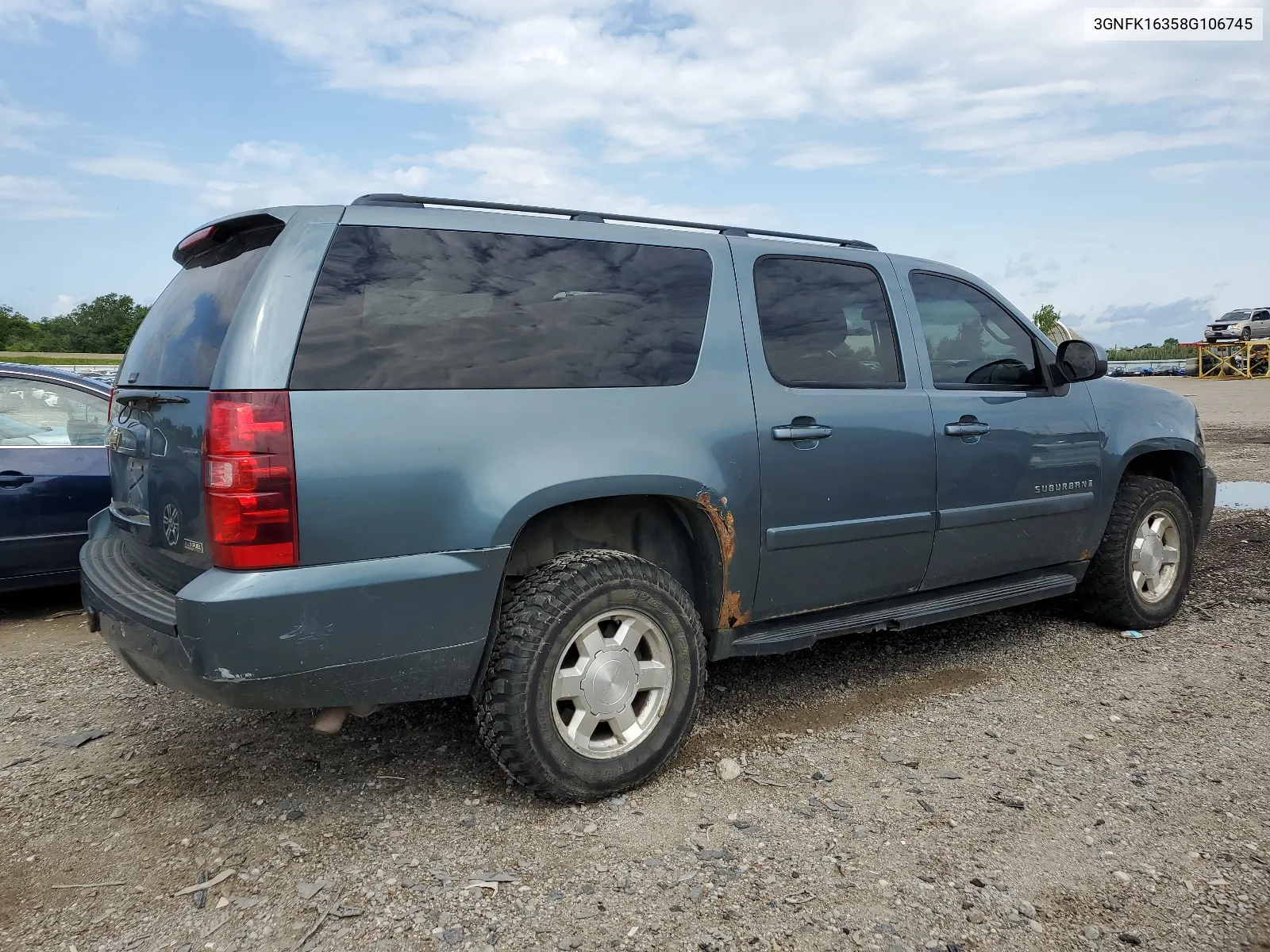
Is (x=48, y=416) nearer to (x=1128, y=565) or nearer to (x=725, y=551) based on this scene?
(x=725, y=551)

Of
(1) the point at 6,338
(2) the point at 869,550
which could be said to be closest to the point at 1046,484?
(2) the point at 869,550

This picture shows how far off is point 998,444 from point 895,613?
2.96 feet

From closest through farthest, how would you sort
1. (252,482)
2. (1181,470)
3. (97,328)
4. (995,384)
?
(252,482)
(995,384)
(1181,470)
(97,328)

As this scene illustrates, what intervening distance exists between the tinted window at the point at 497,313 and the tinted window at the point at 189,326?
0.32m

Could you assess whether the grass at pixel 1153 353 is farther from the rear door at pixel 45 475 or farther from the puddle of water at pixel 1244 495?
the rear door at pixel 45 475

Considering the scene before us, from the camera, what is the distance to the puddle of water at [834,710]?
3.68m

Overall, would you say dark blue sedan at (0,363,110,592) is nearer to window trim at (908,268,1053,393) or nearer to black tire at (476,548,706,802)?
black tire at (476,548,706,802)

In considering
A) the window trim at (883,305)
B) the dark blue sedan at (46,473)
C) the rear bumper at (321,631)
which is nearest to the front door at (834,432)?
the window trim at (883,305)

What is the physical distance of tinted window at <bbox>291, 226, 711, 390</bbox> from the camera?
276 centimetres

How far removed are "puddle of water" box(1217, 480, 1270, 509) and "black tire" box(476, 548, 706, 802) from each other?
685cm

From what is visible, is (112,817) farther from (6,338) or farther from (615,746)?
(6,338)

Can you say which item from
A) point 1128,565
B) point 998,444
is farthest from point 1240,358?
point 998,444

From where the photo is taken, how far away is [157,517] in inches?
117

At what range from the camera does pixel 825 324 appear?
3.86m
